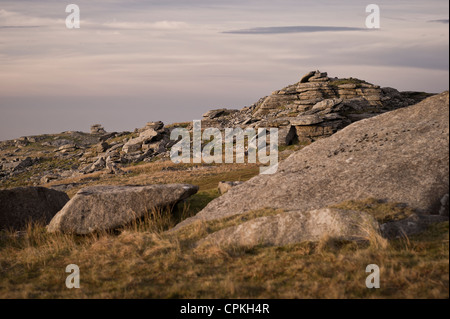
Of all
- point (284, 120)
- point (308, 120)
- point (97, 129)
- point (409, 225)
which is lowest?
point (97, 129)

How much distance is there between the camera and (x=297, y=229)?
11477mm

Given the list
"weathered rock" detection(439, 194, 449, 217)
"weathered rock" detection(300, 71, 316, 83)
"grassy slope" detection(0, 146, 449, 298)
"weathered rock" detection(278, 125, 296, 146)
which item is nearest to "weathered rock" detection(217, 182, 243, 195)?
"grassy slope" detection(0, 146, 449, 298)

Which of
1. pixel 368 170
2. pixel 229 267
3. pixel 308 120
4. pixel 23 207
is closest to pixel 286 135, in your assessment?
pixel 308 120

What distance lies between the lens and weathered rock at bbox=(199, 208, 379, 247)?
10836 millimetres

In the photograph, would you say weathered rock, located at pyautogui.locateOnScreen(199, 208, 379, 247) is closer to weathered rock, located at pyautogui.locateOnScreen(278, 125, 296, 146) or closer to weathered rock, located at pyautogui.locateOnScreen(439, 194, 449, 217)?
weathered rock, located at pyautogui.locateOnScreen(439, 194, 449, 217)

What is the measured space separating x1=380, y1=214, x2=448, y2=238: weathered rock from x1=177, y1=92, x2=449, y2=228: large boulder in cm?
56

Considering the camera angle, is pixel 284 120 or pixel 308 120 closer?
pixel 308 120

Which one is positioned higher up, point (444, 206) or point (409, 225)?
point (444, 206)

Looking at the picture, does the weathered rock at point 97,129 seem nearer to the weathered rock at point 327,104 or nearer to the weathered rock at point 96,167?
the weathered rock at point 96,167

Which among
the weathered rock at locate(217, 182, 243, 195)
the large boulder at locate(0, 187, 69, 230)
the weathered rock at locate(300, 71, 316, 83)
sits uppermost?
the weathered rock at locate(300, 71, 316, 83)

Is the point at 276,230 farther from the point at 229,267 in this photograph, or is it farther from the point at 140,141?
the point at 140,141

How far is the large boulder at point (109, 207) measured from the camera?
15477 millimetres

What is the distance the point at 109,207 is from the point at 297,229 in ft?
26.3

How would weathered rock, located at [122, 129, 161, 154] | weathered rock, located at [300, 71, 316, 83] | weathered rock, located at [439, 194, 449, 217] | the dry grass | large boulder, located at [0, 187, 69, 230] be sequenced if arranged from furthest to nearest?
weathered rock, located at [300, 71, 316, 83] < weathered rock, located at [122, 129, 161, 154] < large boulder, located at [0, 187, 69, 230] < weathered rock, located at [439, 194, 449, 217] < the dry grass
